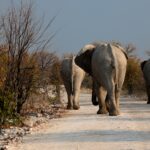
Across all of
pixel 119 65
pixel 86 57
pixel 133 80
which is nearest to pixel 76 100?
pixel 86 57

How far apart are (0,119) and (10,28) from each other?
4.36 metres

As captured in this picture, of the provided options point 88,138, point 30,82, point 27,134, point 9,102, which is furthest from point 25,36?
point 88,138

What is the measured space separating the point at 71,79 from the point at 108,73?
5.69 m

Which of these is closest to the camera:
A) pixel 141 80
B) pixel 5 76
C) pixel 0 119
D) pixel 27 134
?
pixel 27 134

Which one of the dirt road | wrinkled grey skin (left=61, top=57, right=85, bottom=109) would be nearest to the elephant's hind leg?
the dirt road

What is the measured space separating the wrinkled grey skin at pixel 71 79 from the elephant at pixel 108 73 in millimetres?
3514

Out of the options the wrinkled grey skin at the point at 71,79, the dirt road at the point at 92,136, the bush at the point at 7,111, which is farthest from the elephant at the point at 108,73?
the bush at the point at 7,111

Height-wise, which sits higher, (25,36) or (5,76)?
(25,36)

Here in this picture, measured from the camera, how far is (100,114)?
20.7 meters

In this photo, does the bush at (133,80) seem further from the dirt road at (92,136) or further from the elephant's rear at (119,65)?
the dirt road at (92,136)

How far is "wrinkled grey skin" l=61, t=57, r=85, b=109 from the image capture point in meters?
25.2

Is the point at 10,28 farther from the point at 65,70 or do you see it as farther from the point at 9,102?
the point at 65,70

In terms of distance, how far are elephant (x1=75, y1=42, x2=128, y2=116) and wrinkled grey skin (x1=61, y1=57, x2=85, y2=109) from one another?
3514 mm

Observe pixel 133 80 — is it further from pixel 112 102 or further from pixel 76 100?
pixel 112 102
